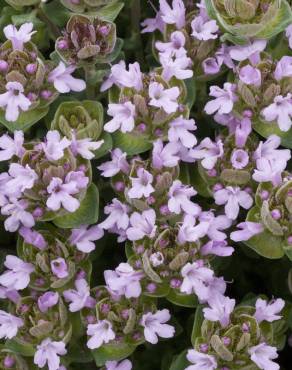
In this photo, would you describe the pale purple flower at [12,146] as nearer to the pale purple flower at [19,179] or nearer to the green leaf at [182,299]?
the pale purple flower at [19,179]

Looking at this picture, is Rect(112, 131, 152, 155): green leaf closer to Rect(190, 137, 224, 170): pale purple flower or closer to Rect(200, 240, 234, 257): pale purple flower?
Rect(190, 137, 224, 170): pale purple flower

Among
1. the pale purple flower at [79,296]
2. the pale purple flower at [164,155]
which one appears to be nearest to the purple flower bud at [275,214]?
the pale purple flower at [164,155]

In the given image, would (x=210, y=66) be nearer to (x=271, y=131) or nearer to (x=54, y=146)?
(x=271, y=131)

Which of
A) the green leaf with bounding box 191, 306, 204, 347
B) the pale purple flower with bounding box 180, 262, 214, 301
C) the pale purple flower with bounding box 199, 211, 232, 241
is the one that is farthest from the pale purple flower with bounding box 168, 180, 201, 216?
the green leaf with bounding box 191, 306, 204, 347

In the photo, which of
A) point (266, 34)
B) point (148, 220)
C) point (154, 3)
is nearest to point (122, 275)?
point (148, 220)

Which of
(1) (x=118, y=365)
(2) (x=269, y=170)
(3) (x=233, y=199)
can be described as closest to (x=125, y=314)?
(1) (x=118, y=365)
